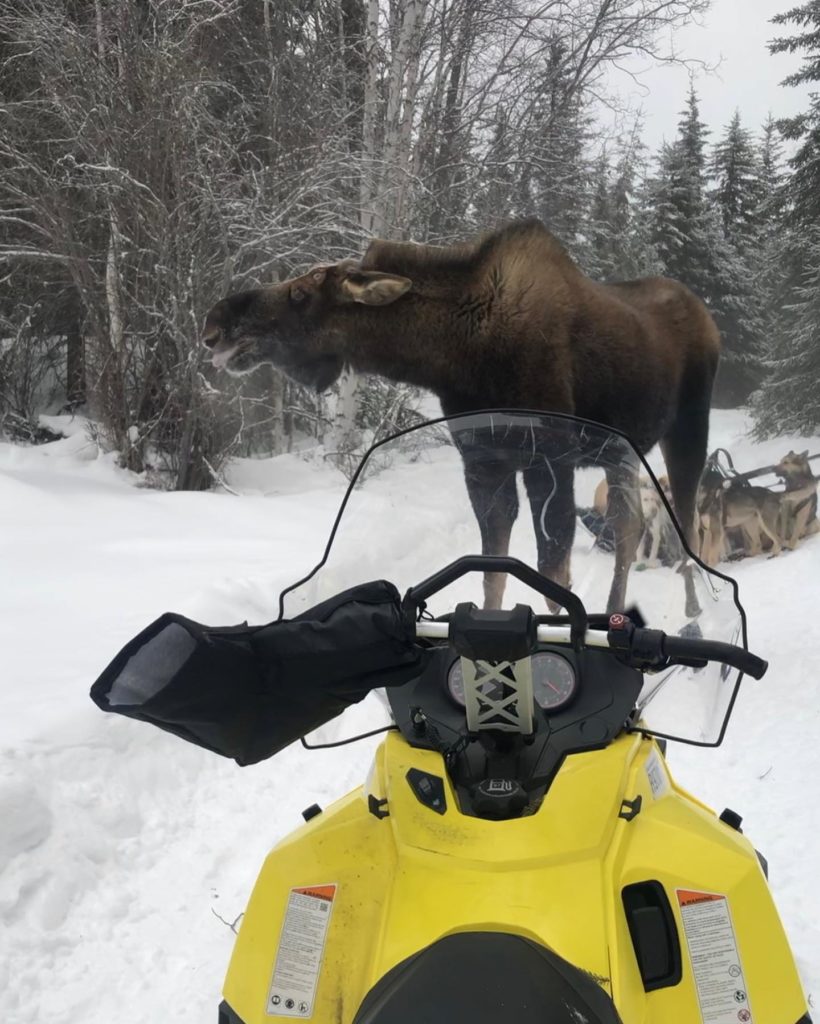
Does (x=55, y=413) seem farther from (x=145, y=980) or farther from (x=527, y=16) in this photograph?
(x=145, y=980)

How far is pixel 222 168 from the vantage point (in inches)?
397

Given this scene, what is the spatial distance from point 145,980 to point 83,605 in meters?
2.91

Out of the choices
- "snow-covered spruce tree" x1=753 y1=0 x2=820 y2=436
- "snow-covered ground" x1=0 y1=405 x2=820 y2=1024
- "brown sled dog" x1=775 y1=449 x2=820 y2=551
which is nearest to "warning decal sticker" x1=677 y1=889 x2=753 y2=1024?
"snow-covered ground" x1=0 y1=405 x2=820 y2=1024

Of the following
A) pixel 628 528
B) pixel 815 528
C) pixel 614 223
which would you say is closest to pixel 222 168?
pixel 815 528

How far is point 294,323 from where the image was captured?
405 cm

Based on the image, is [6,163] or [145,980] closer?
[145,980]

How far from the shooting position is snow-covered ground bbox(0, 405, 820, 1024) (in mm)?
2389

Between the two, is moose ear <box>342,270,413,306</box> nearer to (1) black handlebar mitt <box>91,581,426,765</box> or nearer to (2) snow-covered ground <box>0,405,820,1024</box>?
(2) snow-covered ground <box>0,405,820,1024</box>

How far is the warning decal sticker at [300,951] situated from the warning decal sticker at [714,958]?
62cm

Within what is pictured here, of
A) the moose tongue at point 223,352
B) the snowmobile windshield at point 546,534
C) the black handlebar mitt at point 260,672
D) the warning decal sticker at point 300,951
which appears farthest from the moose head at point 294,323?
the warning decal sticker at point 300,951

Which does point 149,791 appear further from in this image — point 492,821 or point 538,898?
point 538,898

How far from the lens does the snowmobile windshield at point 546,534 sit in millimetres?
1769

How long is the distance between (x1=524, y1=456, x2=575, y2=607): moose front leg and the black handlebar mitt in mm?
560

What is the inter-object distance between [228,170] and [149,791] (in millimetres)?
8865
